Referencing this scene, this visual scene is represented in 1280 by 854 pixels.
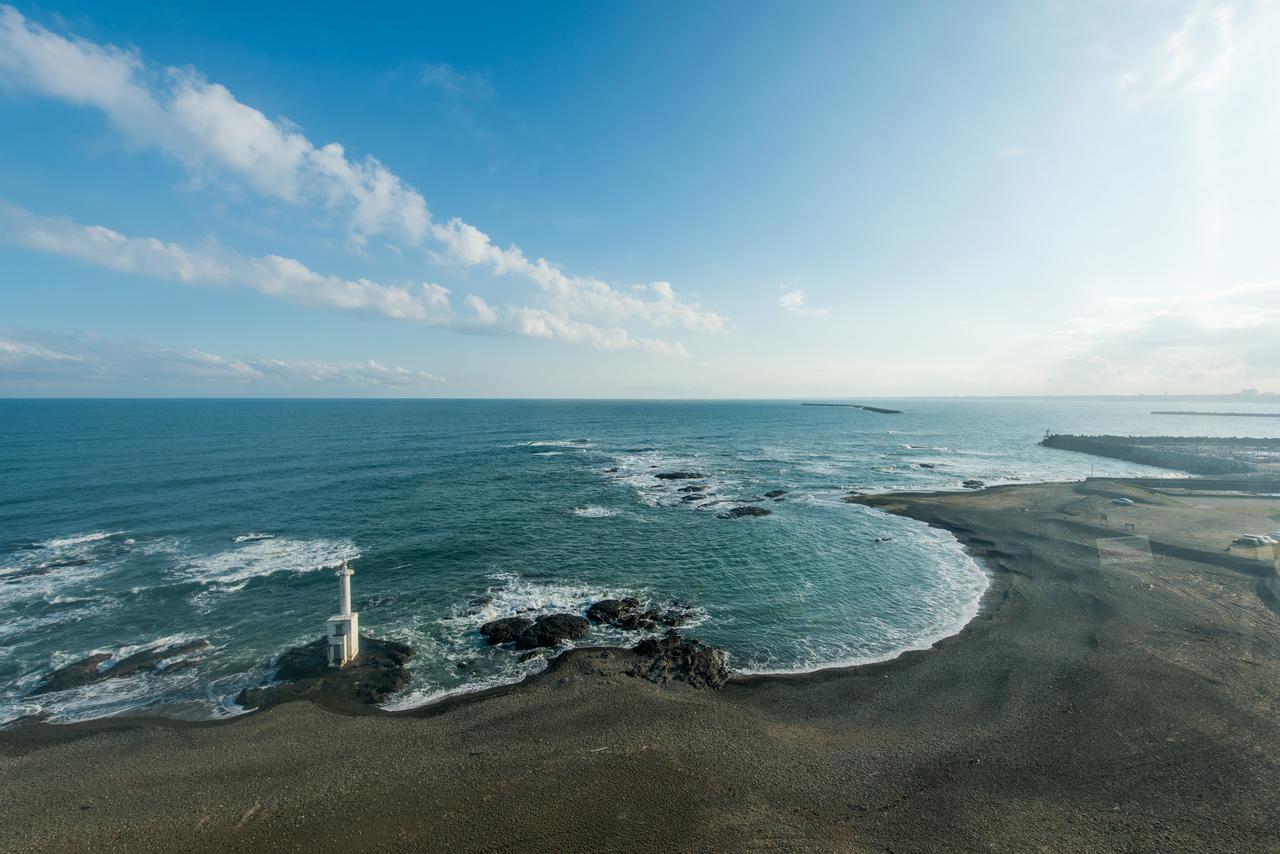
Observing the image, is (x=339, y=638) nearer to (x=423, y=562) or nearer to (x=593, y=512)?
(x=423, y=562)

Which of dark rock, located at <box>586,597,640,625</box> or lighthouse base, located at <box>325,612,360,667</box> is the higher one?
lighthouse base, located at <box>325,612,360,667</box>

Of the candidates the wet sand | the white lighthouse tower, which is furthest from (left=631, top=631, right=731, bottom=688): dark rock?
the white lighthouse tower

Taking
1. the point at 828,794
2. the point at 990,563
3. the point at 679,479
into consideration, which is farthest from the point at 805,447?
the point at 828,794

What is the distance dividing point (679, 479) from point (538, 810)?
55766mm

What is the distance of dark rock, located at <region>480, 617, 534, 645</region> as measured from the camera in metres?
26.4

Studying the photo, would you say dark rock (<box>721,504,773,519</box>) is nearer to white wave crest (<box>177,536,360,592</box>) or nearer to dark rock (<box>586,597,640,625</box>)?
dark rock (<box>586,597,640,625</box>)

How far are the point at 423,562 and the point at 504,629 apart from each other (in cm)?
1439

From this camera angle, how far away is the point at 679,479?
230 feet

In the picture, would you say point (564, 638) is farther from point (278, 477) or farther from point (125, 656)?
point (278, 477)

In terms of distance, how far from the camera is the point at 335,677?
22.9 m

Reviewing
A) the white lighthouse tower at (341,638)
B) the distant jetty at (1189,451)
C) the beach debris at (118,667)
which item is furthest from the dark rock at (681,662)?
the distant jetty at (1189,451)

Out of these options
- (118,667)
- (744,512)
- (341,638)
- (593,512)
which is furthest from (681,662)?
(744,512)

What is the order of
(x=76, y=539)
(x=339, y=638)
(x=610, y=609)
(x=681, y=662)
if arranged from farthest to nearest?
(x=76, y=539) → (x=610, y=609) → (x=681, y=662) → (x=339, y=638)

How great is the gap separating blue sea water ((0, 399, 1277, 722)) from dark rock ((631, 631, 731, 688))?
159 cm
